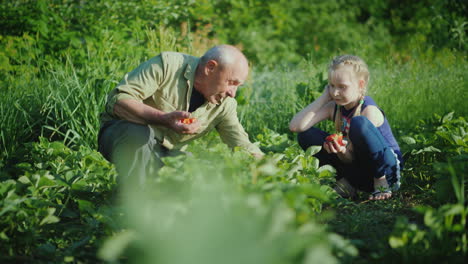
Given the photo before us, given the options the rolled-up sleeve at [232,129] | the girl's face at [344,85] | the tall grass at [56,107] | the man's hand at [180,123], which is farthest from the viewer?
the tall grass at [56,107]

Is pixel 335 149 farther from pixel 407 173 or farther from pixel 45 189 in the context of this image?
pixel 45 189

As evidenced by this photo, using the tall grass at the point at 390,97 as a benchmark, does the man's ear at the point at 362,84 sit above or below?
above

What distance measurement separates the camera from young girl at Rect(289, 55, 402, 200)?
3.01 meters

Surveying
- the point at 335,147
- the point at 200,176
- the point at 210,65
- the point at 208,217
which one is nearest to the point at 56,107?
the point at 210,65

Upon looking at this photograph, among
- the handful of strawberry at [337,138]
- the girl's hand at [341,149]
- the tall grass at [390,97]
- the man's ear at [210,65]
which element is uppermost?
the man's ear at [210,65]

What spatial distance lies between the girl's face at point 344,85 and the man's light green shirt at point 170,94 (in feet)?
2.07

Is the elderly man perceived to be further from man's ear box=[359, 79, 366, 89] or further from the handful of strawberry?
man's ear box=[359, 79, 366, 89]

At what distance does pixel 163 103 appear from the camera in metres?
3.07

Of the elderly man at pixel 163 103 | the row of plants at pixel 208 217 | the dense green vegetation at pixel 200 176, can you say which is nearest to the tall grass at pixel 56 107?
the dense green vegetation at pixel 200 176

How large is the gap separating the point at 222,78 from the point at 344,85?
0.78 m

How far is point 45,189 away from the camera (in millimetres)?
2473

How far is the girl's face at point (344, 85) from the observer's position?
306 centimetres

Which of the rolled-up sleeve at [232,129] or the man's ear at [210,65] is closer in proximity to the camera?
the man's ear at [210,65]

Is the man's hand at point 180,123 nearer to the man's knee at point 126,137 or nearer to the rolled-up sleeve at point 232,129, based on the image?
the man's knee at point 126,137
